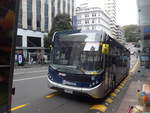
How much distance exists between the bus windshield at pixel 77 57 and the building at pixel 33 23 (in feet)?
70.0

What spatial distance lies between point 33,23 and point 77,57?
88.3 feet

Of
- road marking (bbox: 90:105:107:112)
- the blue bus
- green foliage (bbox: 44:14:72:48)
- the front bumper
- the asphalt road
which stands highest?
green foliage (bbox: 44:14:72:48)

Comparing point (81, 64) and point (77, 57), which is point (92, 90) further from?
point (77, 57)

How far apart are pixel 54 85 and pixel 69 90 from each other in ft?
2.45

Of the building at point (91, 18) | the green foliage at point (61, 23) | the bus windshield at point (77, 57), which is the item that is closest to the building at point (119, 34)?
the building at point (91, 18)

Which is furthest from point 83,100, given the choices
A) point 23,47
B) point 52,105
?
point 23,47

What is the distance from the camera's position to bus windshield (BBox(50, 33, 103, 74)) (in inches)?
232

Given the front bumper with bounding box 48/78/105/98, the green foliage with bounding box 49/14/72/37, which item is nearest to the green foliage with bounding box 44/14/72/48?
the green foliage with bounding box 49/14/72/37

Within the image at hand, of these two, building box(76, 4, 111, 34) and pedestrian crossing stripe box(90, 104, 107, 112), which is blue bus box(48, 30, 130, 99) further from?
building box(76, 4, 111, 34)

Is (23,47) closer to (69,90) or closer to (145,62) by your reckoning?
(145,62)

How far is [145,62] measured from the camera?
18125 mm

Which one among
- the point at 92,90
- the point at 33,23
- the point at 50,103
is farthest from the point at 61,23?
the point at 92,90

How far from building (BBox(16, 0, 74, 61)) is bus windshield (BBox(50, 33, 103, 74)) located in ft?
70.0

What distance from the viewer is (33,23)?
3091cm
